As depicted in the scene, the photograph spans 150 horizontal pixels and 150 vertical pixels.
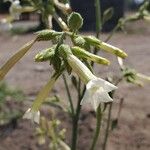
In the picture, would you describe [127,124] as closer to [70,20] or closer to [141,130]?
[141,130]

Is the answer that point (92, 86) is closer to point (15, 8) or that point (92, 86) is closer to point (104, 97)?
point (104, 97)

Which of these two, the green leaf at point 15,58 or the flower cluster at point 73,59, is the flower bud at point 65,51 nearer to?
the flower cluster at point 73,59

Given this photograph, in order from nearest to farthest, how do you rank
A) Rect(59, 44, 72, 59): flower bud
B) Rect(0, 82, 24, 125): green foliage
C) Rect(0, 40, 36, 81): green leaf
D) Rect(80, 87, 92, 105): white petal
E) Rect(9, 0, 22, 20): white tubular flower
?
Rect(80, 87, 92, 105): white petal, Rect(59, 44, 72, 59): flower bud, Rect(0, 40, 36, 81): green leaf, Rect(9, 0, 22, 20): white tubular flower, Rect(0, 82, 24, 125): green foliage

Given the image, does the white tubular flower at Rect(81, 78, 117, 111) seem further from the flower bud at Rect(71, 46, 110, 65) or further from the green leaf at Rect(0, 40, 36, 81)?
the green leaf at Rect(0, 40, 36, 81)

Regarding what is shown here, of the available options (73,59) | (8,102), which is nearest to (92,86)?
(73,59)

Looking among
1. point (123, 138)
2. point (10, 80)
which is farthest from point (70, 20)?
point (10, 80)

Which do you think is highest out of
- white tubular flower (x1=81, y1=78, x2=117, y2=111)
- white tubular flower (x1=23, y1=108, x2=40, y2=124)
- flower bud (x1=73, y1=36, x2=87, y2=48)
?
flower bud (x1=73, y1=36, x2=87, y2=48)

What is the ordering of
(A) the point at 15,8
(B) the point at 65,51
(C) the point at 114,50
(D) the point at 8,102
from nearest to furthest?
(B) the point at 65,51 → (C) the point at 114,50 → (A) the point at 15,8 → (D) the point at 8,102

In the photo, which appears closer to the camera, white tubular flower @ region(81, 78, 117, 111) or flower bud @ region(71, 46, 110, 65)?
white tubular flower @ region(81, 78, 117, 111)

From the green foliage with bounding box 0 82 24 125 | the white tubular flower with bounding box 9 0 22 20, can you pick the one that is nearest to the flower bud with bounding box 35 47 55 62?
the white tubular flower with bounding box 9 0 22 20
